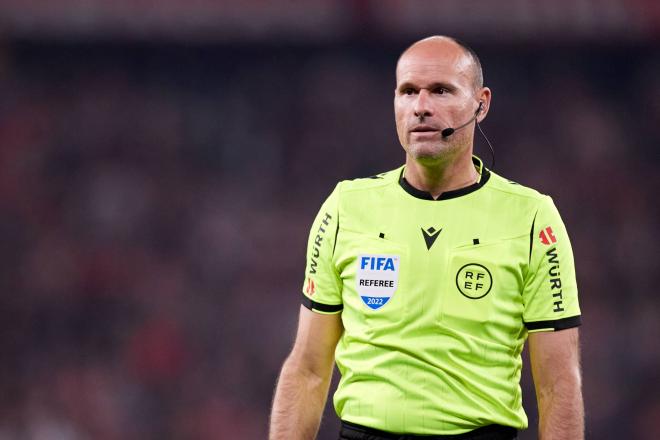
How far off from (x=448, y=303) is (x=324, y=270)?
44 centimetres

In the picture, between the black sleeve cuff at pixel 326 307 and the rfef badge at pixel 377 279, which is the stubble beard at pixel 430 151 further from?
the black sleeve cuff at pixel 326 307

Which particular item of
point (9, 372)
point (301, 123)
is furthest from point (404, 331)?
point (301, 123)

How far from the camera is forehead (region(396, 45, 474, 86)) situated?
3.48 m

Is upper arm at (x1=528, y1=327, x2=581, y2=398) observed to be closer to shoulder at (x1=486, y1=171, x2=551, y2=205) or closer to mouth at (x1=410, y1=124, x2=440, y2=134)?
shoulder at (x1=486, y1=171, x2=551, y2=205)

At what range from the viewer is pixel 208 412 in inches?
405

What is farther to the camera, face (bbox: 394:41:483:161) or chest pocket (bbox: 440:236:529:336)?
face (bbox: 394:41:483:161)

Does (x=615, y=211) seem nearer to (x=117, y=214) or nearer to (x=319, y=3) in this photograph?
(x=319, y=3)

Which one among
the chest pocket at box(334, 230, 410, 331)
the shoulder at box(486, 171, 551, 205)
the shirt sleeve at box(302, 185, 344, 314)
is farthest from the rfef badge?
the shoulder at box(486, 171, 551, 205)

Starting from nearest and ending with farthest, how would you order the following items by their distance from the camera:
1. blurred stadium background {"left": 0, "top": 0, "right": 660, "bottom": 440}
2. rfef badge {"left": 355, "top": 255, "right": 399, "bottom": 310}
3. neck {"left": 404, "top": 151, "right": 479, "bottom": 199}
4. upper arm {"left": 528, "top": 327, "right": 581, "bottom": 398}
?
1. upper arm {"left": 528, "top": 327, "right": 581, "bottom": 398}
2. rfef badge {"left": 355, "top": 255, "right": 399, "bottom": 310}
3. neck {"left": 404, "top": 151, "right": 479, "bottom": 199}
4. blurred stadium background {"left": 0, "top": 0, "right": 660, "bottom": 440}

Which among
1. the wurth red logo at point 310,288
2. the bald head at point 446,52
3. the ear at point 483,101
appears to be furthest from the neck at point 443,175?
the wurth red logo at point 310,288

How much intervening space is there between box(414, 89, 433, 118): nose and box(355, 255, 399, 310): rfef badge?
1.39 feet

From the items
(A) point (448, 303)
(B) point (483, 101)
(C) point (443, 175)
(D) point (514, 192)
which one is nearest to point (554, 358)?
(A) point (448, 303)

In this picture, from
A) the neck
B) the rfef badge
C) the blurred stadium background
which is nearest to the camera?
the rfef badge

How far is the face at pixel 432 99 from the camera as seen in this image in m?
3.46
